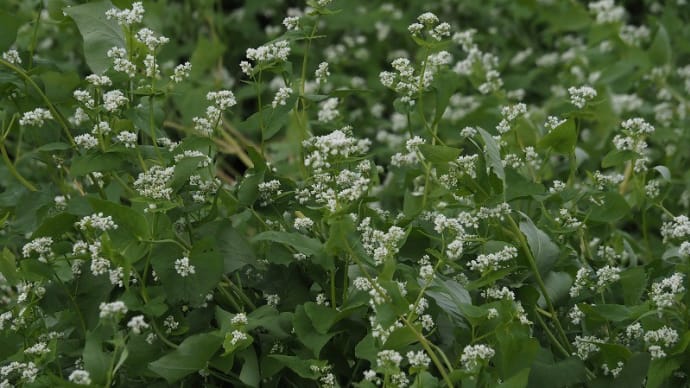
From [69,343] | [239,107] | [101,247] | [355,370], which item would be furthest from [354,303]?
[239,107]

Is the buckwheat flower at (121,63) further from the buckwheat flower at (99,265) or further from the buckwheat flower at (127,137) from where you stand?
the buckwheat flower at (99,265)

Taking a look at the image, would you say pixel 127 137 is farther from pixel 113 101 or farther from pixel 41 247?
pixel 41 247

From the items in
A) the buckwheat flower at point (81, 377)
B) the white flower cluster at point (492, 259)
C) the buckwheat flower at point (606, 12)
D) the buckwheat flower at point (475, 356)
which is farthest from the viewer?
the buckwheat flower at point (606, 12)

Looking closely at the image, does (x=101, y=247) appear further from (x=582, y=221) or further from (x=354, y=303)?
(x=582, y=221)

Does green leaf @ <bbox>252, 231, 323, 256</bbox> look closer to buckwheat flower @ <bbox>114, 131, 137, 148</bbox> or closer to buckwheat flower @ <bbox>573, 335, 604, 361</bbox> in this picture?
buckwheat flower @ <bbox>114, 131, 137, 148</bbox>

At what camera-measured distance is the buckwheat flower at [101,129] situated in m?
1.52

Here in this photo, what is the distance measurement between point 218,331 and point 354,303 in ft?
0.62

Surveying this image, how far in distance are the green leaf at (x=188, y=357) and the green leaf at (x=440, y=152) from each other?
1.28ft

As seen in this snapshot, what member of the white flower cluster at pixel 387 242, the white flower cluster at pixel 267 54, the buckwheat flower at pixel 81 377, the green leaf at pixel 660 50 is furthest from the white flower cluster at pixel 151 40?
the green leaf at pixel 660 50

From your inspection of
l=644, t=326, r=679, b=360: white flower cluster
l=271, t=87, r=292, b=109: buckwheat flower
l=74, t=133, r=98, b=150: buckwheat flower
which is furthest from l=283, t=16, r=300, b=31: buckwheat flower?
l=644, t=326, r=679, b=360: white flower cluster

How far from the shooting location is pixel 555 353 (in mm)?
1629

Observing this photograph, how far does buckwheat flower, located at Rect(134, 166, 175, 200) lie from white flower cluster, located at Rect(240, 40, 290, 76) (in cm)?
20

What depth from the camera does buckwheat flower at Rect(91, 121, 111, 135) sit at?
1522 millimetres

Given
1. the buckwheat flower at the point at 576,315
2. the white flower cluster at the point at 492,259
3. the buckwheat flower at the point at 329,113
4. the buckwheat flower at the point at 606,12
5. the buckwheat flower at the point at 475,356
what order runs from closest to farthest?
1. the buckwheat flower at the point at 475,356
2. the white flower cluster at the point at 492,259
3. the buckwheat flower at the point at 576,315
4. the buckwheat flower at the point at 329,113
5. the buckwheat flower at the point at 606,12
